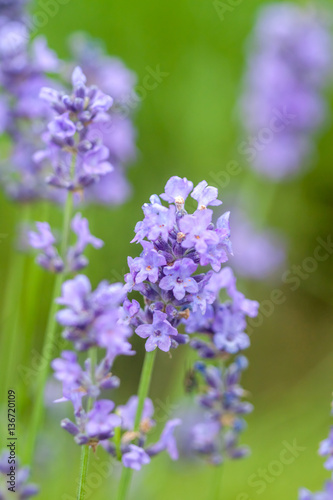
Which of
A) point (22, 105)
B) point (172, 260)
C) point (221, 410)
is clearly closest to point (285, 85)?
point (22, 105)

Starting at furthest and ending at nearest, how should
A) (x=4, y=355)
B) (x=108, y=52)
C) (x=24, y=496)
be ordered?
(x=108, y=52) < (x=4, y=355) < (x=24, y=496)

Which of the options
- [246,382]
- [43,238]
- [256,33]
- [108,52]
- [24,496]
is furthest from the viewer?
[108,52]

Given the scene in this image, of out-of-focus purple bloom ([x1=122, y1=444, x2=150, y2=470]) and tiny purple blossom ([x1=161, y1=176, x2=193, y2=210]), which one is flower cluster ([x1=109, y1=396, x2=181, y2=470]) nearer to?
out-of-focus purple bloom ([x1=122, y1=444, x2=150, y2=470])

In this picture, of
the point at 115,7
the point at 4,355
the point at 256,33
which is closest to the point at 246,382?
the point at 4,355

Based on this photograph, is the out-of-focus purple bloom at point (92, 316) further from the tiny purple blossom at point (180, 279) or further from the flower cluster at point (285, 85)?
the flower cluster at point (285, 85)

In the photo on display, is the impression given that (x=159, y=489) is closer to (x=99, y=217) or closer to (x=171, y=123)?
(x=99, y=217)

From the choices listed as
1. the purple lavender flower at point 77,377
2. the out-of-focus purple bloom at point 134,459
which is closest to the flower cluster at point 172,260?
the purple lavender flower at point 77,377

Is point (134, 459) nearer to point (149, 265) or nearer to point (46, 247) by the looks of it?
point (149, 265)
